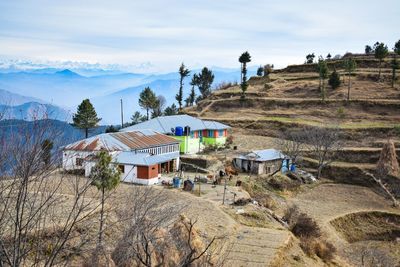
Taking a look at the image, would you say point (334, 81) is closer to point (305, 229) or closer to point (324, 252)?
point (305, 229)

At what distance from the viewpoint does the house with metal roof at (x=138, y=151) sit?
3102 centimetres

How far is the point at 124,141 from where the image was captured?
114 feet

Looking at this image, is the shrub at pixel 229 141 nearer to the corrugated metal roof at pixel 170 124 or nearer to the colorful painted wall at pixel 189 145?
the corrugated metal roof at pixel 170 124

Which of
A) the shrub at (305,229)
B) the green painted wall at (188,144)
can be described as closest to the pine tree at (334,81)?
the green painted wall at (188,144)

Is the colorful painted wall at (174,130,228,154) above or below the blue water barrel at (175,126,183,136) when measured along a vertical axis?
below

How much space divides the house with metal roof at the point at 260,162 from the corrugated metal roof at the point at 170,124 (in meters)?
7.00

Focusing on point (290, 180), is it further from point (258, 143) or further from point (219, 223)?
point (219, 223)

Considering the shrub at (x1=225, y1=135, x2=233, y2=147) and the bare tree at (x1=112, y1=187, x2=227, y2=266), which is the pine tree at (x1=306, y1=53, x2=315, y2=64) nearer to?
the shrub at (x1=225, y1=135, x2=233, y2=147)

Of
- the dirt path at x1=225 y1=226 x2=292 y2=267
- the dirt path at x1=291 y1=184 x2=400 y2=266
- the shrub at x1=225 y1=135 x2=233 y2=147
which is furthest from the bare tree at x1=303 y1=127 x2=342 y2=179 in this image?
the dirt path at x1=225 y1=226 x2=292 y2=267

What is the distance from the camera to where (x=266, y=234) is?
69.5 feet

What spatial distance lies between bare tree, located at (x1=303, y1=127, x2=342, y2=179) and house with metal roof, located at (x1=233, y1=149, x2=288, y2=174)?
148 inches

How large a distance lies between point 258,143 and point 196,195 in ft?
69.4

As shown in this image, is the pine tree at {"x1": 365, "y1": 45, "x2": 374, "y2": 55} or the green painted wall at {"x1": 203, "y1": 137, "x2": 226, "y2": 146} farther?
the pine tree at {"x1": 365, "y1": 45, "x2": 374, "y2": 55}

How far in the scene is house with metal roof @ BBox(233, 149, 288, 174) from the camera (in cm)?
3878
